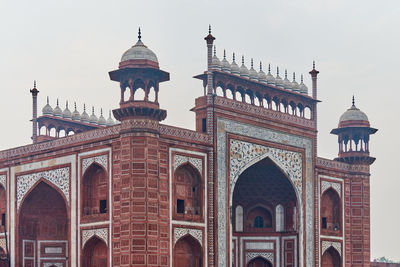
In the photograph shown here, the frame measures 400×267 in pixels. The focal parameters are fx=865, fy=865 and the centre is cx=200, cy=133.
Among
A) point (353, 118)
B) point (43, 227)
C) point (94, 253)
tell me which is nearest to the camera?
point (94, 253)

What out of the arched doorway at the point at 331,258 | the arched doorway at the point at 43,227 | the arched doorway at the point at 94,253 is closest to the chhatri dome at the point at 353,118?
the arched doorway at the point at 331,258

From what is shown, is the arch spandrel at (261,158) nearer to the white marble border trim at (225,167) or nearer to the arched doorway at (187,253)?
the white marble border trim at (225,167)

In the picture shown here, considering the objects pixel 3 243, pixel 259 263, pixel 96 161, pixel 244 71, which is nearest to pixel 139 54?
pixel 96 161

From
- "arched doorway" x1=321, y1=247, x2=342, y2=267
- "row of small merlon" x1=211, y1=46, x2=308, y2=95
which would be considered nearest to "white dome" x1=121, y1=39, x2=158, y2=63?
"row of small merlon" x1=211, y1=46, x2=308, y2=95

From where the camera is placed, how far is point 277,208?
28.7 m

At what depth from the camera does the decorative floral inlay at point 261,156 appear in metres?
25.5

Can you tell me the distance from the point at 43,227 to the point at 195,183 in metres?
5.61

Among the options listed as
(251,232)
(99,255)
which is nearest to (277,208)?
(251,232)

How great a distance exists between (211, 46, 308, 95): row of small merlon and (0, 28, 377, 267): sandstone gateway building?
5cm

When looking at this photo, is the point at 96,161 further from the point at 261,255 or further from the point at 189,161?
the point at 261,255

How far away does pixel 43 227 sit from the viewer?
2700cm

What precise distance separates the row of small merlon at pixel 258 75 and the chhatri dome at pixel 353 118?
97.6 inches

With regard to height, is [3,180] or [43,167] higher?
[43,167]

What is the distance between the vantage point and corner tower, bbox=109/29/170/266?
22.2 meters
